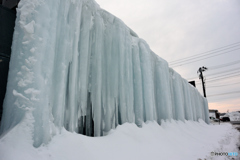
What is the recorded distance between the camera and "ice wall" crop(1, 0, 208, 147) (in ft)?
6.79

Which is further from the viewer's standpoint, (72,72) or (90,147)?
(72,72)

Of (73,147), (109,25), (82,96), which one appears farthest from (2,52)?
(109,25)

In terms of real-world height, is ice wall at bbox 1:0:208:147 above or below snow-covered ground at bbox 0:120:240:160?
above

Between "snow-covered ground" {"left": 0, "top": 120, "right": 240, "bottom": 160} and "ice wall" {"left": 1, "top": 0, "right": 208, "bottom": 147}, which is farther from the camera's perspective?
"ice wall" {"left": 1, "top": 0, "right": 208, "bottom": 147}

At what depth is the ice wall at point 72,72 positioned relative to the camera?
6.79ft

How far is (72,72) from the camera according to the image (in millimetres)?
2891

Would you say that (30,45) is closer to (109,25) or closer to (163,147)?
(109,25)

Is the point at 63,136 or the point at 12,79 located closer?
the point at 12,79

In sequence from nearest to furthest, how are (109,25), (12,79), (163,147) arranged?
(12,79) < (163,147) < (109,25)

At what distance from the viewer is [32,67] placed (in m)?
2.12

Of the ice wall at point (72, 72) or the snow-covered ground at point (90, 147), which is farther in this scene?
the ice wall at point (72, 72)

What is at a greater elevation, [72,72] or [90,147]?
[72,72]

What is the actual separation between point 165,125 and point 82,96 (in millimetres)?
3928

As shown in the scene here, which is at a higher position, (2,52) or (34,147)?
(2,52)
